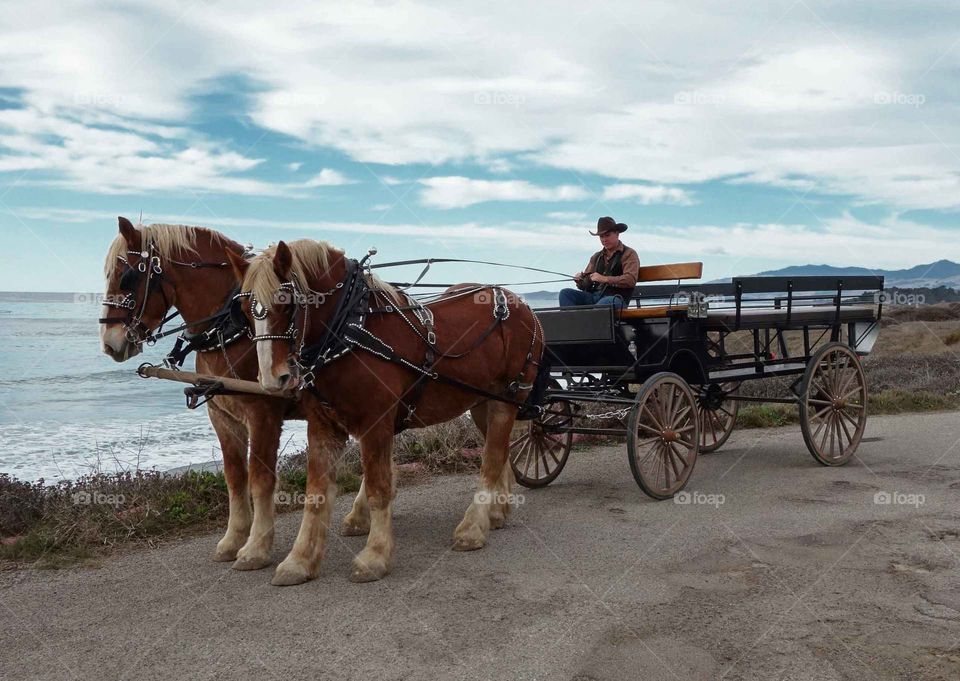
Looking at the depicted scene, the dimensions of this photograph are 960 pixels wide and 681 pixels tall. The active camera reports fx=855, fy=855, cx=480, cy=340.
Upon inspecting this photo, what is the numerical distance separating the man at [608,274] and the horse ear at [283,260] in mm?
4030

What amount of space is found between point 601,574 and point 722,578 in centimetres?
76

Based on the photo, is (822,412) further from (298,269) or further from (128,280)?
(128,280)

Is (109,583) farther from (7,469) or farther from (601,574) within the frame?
(7,469)

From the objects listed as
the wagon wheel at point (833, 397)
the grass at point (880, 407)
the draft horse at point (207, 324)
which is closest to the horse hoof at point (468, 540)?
the draft horse at point (207, 324)

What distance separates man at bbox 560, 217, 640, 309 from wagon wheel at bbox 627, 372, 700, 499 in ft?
3.60

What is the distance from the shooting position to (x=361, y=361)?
18.1ft

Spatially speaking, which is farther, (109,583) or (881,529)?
(881,529)

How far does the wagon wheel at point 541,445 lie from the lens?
830 centimetres

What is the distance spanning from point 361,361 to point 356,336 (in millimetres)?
171

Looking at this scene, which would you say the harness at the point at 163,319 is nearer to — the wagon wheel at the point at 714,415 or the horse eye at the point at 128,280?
the horse eye at the point at 128,280

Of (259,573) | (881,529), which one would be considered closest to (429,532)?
(259,573)

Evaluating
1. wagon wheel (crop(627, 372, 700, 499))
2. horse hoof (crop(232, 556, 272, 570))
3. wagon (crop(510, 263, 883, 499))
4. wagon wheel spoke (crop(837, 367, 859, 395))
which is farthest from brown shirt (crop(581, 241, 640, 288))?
horse hoof (crop(232, 556, 272, 570))

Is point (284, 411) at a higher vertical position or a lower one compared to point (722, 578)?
higher

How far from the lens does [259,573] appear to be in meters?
5.69
